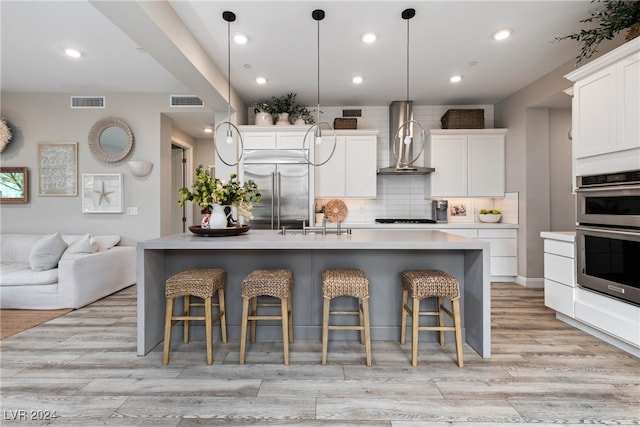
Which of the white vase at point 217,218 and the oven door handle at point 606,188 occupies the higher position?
the oven door handle at point 606,188

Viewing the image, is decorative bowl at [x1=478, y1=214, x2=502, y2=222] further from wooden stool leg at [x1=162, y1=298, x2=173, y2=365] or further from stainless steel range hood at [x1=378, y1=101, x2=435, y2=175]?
wooden stool leg at [x1=162, y1=298, x2=173, y2=365]

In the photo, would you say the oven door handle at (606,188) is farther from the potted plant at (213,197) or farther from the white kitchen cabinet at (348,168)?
the potted plant at (213,197)

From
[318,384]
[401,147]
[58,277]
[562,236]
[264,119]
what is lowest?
[318,384]

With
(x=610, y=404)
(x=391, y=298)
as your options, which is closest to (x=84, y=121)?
(x=391, y=298)

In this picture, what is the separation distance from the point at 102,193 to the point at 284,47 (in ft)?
11.3

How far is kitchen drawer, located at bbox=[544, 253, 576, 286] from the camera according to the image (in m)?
2.98

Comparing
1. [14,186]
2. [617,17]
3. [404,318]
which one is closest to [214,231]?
[404,318]

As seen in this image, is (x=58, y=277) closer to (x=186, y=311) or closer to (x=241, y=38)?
(x=186, y=311)

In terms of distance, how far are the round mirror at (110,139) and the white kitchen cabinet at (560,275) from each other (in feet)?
17.9

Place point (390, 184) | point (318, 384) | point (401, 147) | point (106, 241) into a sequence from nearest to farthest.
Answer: point (318, 384) < point (106, 241) < point (401, 147) < point (390, 184)

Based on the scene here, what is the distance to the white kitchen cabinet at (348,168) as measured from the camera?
4.95 m

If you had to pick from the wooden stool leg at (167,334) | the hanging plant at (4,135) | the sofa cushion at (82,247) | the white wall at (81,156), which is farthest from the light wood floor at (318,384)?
the hanging plant at (4,135)

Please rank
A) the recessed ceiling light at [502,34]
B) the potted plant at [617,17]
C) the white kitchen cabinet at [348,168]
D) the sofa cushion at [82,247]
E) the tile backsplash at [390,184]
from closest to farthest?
the potted plant at [617,17] < the recessed ceiling light at [502,34] < the sofa cushion at [82,247] < the white kitchen cabinet at [348,168] < the tile backsplash at [390,184]

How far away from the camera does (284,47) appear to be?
339cm
